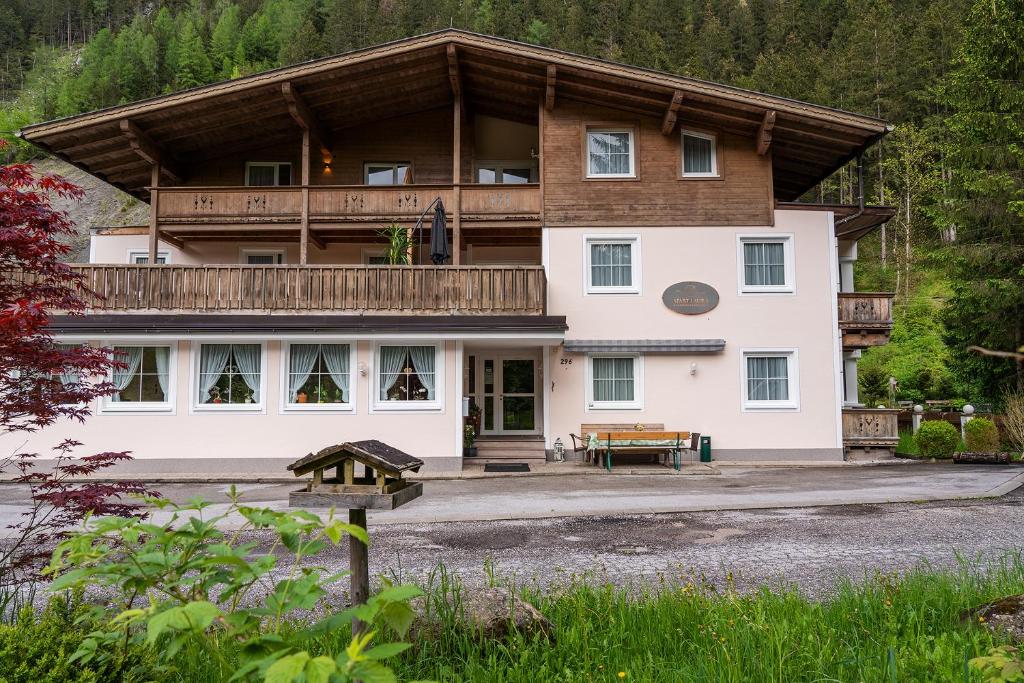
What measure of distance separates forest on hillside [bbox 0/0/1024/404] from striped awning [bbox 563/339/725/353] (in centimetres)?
923

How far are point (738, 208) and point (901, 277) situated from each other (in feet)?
91.6

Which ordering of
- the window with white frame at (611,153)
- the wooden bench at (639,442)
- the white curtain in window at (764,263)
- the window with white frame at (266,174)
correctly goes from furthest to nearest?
the window with white frame at (266,174) < the window with white frame at (611,153) < the white curtain in window at (764,263) < the wooden bench at (639,442)

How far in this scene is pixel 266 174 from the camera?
63.2ft

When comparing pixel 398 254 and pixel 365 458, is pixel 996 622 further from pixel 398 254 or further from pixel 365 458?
pixel 398 254

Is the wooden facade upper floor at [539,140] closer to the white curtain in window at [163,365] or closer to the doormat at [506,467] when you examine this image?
the white curtain in window at [163,365]

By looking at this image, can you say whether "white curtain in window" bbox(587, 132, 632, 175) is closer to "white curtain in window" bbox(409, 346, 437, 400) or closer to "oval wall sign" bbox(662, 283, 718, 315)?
"oval wall sign" bbox(662, 283, 718, 315)

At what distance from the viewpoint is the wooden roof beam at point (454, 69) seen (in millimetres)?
16094

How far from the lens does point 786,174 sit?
18.8 m

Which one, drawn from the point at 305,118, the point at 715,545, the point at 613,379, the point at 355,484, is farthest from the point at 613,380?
the point at 355,484

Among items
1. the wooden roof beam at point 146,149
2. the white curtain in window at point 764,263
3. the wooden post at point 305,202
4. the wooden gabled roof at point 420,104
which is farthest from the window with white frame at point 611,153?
the wooden roof beam at point 146,149

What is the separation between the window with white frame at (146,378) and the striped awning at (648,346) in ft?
30.7

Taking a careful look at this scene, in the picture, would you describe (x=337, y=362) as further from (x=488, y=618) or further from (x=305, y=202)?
(x=488, y=618)

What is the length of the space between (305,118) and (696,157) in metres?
10.3

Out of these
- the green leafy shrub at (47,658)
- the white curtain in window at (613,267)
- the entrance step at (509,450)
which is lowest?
the entrance step at (509,450)
